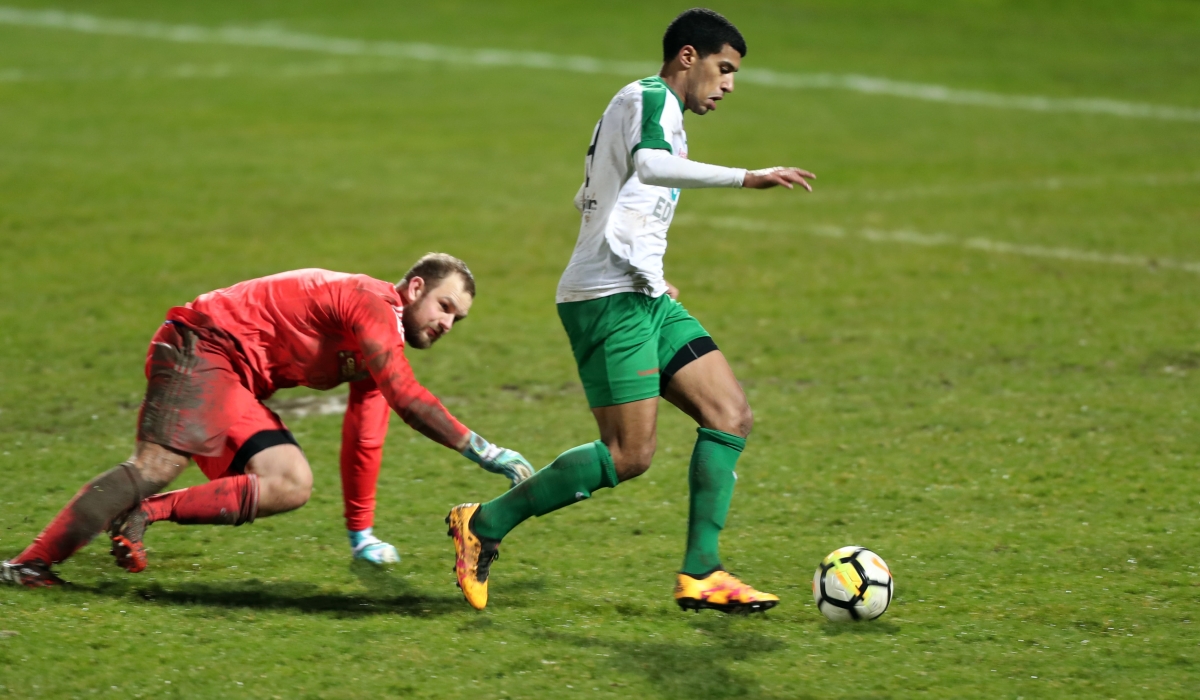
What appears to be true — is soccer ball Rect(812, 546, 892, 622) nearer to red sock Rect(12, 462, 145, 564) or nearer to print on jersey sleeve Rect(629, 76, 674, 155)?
print on jersey sleeve Rect(629, 76, 674, 155)

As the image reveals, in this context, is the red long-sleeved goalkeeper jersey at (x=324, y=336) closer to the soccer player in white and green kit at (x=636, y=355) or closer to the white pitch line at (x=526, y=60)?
the soccer player in white and green kit at (x=636, y=355)

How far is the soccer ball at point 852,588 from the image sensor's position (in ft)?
16.2

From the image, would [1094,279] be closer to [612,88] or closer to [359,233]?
[359,233]

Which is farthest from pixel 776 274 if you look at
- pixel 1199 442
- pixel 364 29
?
pixel 364 29

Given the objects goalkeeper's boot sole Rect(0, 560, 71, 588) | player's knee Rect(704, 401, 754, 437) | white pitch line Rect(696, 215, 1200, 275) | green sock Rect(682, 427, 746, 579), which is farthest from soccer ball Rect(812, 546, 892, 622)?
white pitch line Rect(696, 215, 1200, 275)

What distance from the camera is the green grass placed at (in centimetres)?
470

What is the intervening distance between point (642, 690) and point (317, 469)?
117 inches

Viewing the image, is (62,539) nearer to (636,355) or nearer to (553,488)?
(553,488)

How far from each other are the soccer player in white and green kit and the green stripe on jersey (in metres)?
0.01

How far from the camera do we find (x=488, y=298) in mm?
10492

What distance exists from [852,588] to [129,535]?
8.06ft

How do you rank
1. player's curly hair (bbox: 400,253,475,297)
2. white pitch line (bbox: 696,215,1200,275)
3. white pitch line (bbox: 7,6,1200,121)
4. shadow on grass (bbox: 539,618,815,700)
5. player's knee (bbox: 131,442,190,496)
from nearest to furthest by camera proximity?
shadow on grass (bbox: 539,618,815,700)
player's knee (bbox: 131,442,190,496)
player's curly hair (bbox: 400,253,475,297)
white pitch line (bbox: 696,215,1200,275)
white pitch line (bbox: 7,6,1200,121)

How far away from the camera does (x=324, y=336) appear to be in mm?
5328

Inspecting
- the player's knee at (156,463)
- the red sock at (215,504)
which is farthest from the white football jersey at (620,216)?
the player's knee at (156,463)
